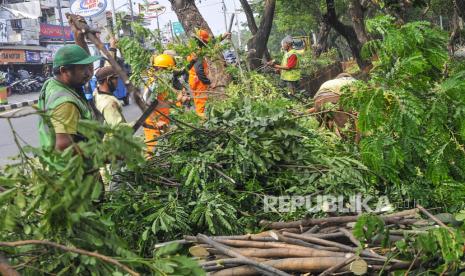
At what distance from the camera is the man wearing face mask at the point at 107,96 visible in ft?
18.4

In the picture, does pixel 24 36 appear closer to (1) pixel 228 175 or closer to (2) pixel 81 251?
(1) pixel 228 175

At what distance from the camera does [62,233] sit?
251 centimetres

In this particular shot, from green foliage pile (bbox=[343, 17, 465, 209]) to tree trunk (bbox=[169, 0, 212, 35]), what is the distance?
583 cm

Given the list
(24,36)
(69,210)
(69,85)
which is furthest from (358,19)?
(24,36)

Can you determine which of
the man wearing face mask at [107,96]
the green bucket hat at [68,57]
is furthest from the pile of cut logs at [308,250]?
the man wearing face mask at [107,96]

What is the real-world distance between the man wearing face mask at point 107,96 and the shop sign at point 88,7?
70.3ft

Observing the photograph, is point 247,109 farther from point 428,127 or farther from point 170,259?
point 170,259

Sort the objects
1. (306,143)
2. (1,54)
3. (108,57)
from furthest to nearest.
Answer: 1. (1,54)
2. (306,143)
3. (108,57)

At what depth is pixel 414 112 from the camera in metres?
3.29

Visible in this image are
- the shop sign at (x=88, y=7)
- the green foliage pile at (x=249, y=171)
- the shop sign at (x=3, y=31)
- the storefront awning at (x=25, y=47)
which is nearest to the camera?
the green foliage pile at (x=249, y=171)

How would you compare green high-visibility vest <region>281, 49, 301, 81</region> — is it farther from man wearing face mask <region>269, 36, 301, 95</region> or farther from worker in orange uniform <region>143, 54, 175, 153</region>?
worker in orange uniform <region>143, 54, 175, 153</region>

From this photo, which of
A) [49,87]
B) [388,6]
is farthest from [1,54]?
[49,87]

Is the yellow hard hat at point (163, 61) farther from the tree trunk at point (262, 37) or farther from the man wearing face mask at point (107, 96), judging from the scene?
the tree trunk at point (262, 37)

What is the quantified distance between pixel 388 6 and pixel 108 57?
614 centimetres
